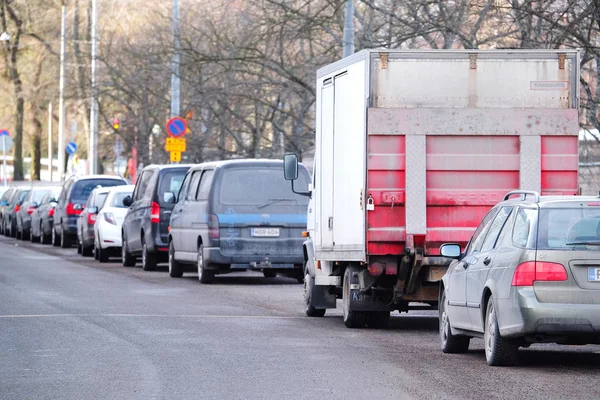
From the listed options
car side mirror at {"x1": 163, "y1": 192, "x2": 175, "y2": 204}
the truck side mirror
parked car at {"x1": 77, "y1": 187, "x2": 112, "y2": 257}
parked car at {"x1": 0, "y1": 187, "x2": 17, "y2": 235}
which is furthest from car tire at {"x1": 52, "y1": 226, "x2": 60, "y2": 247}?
the truck side mirror

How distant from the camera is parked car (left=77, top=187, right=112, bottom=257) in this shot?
110ft

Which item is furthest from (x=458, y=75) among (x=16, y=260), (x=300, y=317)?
(x=16, y=260)

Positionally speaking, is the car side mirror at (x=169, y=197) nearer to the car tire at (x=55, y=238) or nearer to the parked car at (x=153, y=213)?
the parked car at (x=153, y=213)

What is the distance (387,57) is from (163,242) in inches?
507

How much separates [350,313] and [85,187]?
22196 mm

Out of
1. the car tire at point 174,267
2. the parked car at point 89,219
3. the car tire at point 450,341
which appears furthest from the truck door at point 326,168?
the parked car at point 89,219

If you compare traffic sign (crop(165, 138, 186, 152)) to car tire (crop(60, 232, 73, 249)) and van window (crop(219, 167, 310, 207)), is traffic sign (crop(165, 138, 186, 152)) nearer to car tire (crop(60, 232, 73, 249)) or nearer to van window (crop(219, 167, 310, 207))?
car tire (crop(60, 232, 73, 249))

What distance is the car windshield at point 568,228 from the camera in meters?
11.6

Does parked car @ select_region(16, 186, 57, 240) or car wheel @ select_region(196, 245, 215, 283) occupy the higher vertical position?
parked car @ select_region(16, 186, 57, 240)

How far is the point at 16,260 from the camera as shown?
1219 inches

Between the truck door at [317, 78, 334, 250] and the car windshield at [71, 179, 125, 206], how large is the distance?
20685 millimetres

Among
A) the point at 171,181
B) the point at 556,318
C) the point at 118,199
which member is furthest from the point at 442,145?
the point at 118,199

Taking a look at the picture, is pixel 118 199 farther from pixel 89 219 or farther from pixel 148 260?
pixel 148 260

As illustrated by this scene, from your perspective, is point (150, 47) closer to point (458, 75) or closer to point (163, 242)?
point (163, 242)
